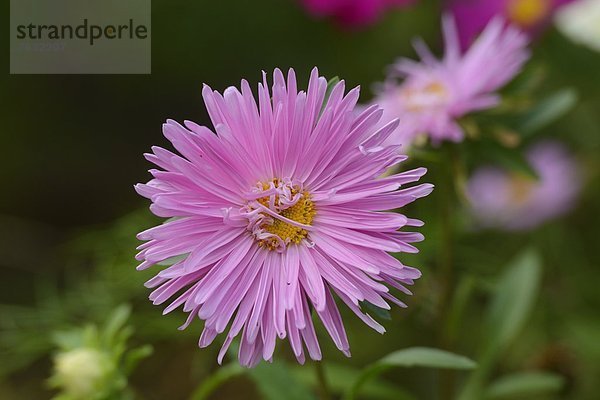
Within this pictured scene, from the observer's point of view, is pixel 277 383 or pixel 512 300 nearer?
pixel 277 383

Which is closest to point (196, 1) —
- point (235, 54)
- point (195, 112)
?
point (235, 54)

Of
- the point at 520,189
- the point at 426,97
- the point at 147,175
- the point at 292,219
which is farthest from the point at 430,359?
the point at 520,189

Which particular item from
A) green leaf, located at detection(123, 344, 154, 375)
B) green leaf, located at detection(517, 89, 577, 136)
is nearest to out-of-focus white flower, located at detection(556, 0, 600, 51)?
green leaf, located at detection(517, 89, 577, 136)

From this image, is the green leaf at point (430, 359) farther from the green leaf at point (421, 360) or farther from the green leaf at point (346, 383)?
the green leaf at point (346, 383)

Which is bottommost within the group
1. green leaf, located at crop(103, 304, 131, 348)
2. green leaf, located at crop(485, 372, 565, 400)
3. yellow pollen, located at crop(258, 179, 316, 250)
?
green leaf, located at crop(485, 372, 565, 400)

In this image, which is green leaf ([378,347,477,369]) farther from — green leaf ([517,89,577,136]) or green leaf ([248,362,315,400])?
green leaf ([517,89,577,136])

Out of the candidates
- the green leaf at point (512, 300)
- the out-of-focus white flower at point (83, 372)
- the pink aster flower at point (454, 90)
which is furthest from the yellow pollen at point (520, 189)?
the out-of-focus white flower at point (83, 372)

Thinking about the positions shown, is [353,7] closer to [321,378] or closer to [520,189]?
A: [520,189]
